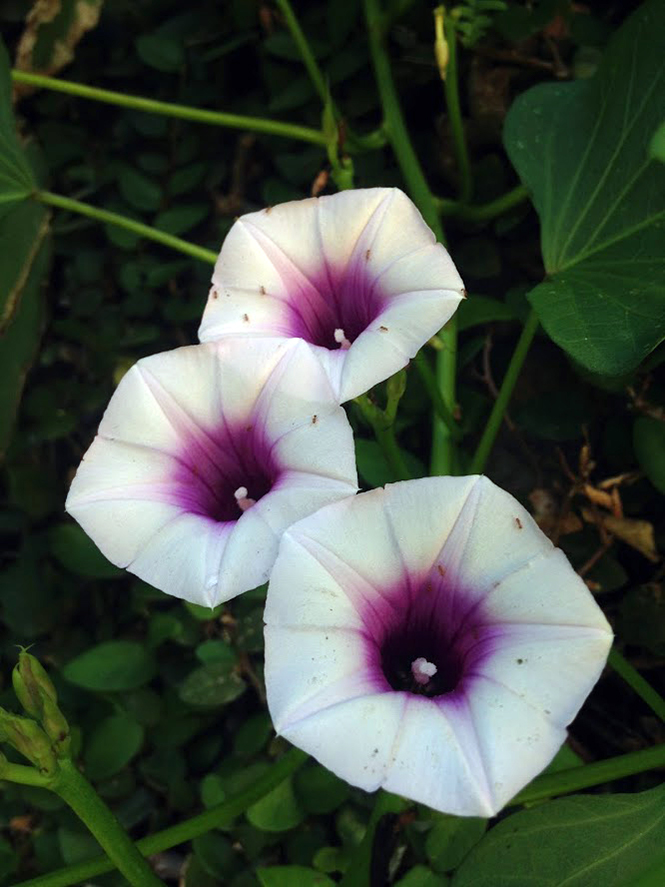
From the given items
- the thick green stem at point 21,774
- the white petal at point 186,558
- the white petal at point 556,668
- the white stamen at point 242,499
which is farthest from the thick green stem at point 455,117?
the thick green stem at point 21,774

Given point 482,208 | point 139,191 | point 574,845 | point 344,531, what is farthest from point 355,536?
point 139,191

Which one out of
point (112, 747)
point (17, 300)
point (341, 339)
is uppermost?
point (341, 339)

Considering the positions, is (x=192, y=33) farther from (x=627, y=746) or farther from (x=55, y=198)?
(x=627, y=746)

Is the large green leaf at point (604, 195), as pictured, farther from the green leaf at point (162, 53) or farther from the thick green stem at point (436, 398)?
the green leaf at point (162, 53)

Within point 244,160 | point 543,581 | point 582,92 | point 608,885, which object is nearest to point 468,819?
point 608,885

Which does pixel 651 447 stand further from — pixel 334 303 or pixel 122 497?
pixel 122 497
